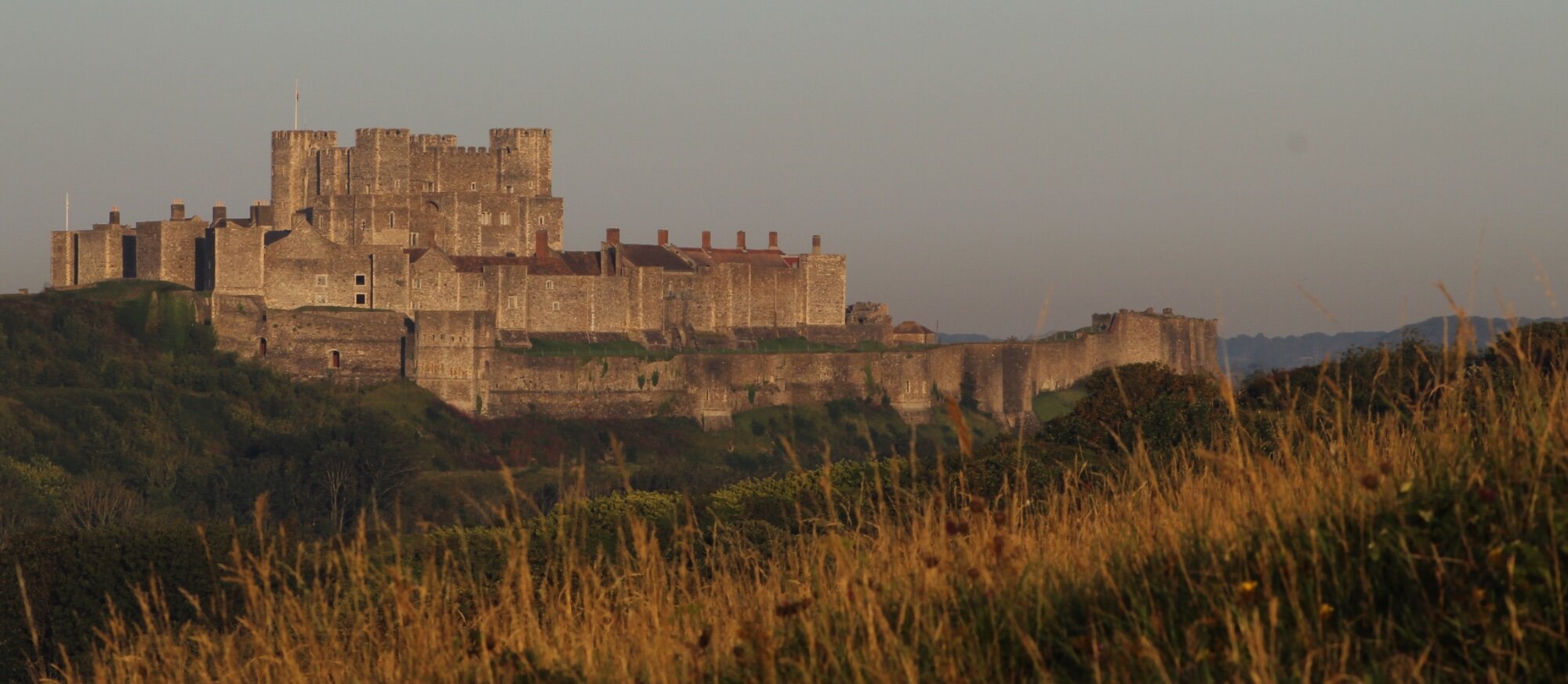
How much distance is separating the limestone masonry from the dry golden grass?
47.0m

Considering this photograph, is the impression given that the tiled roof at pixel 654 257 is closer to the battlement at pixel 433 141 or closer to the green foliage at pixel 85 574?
the battlement at pixel 433 141

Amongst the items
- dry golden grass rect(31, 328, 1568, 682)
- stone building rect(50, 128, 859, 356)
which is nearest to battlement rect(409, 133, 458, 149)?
stone building rect(50, 128, 859, 356)

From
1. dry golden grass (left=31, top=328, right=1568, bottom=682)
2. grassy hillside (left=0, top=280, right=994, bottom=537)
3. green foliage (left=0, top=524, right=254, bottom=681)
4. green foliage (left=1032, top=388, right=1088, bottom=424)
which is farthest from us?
green foliage (left=1032, top=388, right=1088, bottom=424)

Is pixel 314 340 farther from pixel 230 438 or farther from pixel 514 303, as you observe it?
pixel 514 303

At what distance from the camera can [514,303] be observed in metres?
59.2

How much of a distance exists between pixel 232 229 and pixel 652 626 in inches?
2090

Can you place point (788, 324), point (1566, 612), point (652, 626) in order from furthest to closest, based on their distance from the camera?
point (788, 324), point (652, 626), point (1566, 612)

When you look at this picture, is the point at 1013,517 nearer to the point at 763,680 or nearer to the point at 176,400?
the point at 763,680

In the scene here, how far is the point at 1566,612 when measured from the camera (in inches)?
164

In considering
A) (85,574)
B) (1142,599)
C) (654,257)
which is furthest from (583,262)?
(1142,599)

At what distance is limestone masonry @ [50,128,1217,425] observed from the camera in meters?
56.4

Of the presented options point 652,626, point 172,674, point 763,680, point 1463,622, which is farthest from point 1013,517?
point 172,674

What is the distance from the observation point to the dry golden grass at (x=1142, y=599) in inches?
167

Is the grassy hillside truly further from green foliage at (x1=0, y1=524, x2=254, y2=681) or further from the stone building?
green foliage at (x1=0, y1=524, x2=254, y2=681)
